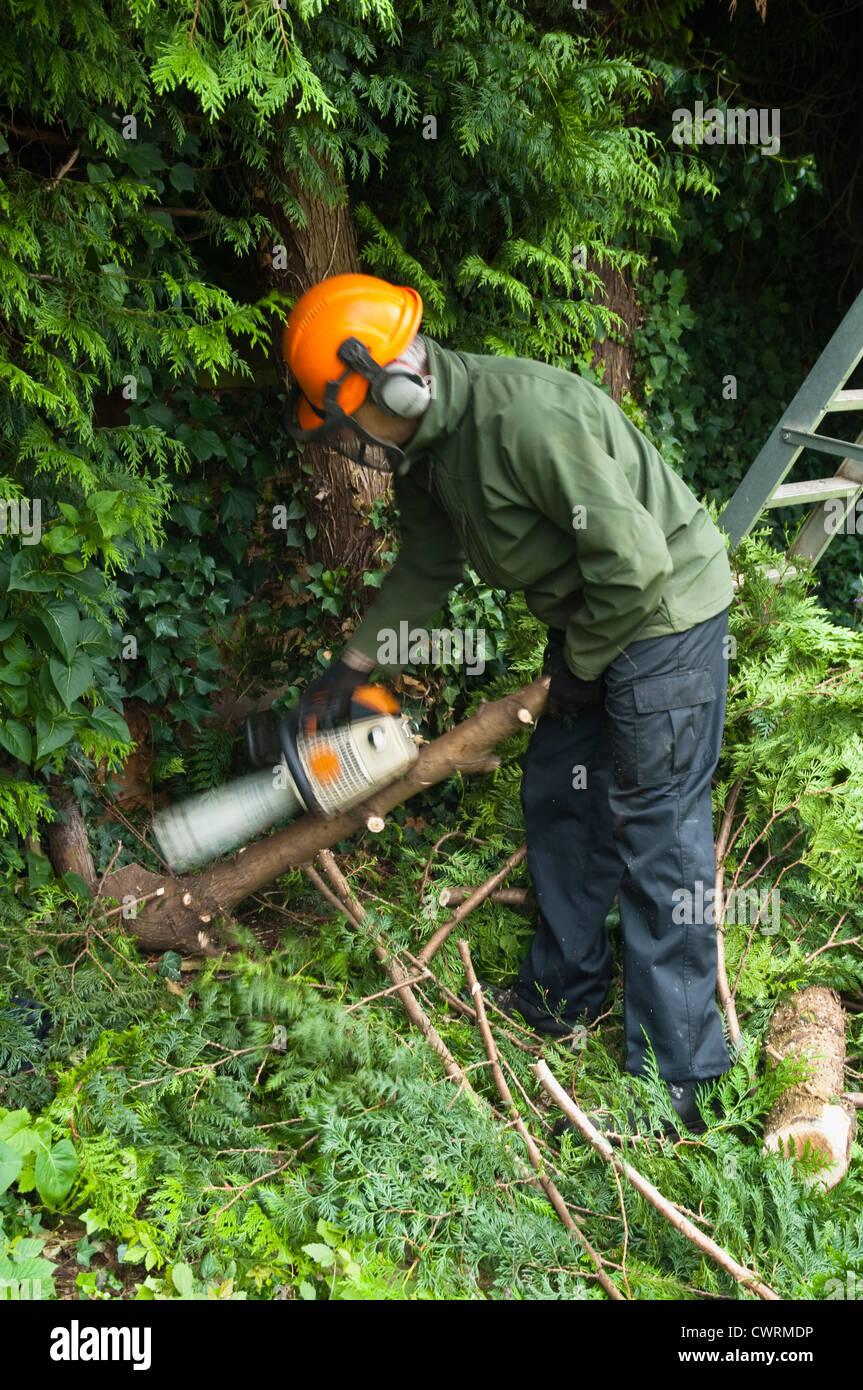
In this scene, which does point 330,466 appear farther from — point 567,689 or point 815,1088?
point 815,1088

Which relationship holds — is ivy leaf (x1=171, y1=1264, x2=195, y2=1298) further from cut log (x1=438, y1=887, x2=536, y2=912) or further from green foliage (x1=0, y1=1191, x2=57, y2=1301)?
cut log (x1=438, y1=887, x2=536, y2=912)

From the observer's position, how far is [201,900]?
3.10m

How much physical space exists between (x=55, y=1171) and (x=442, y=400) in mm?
2049

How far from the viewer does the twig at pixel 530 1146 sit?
2180 mm

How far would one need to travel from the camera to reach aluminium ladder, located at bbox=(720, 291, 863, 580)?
161 inches

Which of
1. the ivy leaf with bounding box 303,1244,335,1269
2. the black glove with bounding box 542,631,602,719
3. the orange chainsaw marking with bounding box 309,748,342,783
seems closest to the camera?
the ivy leaf with bounding box 303,1244,335,1269

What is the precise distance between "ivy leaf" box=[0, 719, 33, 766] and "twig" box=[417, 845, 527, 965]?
1.34m

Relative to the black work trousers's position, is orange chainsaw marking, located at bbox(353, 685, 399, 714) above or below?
above

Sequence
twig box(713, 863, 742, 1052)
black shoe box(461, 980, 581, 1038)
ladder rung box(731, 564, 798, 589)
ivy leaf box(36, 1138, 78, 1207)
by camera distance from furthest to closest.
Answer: ladder rung box(731, 564, 798, 589) < black shoe box(461, 980, 581, 1038) < twig box(713, 863, 742, 1052) < ivy leaf box(36, 1138, 78, 1207)

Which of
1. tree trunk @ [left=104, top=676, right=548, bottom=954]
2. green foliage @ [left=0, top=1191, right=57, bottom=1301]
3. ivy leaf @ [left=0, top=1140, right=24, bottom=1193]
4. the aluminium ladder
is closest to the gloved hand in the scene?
tree trunk @ [left=104, top=676, right=548, bottom=954]

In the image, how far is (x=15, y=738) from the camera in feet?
8.82

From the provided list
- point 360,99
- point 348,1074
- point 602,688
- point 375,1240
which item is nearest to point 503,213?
point 360,99

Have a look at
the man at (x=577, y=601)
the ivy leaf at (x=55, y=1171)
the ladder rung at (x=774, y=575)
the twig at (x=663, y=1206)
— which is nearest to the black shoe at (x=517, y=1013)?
the man at (x=577, y=601)

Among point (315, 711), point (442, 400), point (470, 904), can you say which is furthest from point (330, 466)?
point (470, 904)
